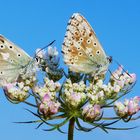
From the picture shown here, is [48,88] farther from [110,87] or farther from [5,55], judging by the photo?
[5,55]

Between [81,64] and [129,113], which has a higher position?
[81,64]

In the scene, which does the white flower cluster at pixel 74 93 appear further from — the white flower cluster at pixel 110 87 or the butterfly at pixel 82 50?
the butterfly at pixel 82 50

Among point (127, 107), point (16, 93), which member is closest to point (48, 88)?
point (16, 93)

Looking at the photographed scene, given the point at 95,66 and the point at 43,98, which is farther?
the point at 95,66

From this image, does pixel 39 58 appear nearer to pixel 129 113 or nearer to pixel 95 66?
pixel 95 66

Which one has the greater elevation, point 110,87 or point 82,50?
point 82,50

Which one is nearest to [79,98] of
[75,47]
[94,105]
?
[94,105]
